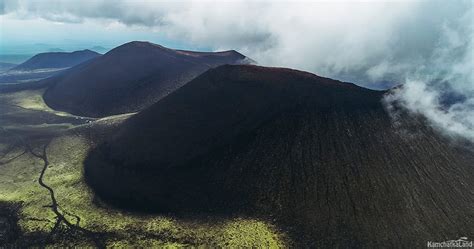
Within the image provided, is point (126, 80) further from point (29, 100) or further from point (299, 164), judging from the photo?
point (299, 164)

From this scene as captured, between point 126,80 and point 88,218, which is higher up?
point 126,80

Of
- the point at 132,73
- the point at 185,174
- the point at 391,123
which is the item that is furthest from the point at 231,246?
the point at 132,73

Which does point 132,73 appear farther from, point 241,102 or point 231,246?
point 231,246

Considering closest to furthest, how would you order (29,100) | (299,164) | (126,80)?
(299,164), (29,100), (126,80)

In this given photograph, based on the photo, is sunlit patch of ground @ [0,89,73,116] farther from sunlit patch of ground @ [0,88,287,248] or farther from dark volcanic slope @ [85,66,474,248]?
dark volcanic slope @ [85,66,474,248]

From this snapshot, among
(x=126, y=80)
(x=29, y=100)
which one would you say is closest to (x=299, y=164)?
(x=126, y=80)

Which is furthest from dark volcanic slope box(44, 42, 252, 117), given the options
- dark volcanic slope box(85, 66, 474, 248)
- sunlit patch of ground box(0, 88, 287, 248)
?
dark volcanic slope box(85, 66, 474, 248)
